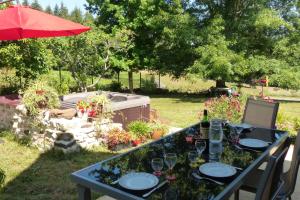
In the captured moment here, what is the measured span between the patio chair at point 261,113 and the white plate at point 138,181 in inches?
105

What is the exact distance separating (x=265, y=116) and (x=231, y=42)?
9955 mm

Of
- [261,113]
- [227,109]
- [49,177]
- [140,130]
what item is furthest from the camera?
[140,130]

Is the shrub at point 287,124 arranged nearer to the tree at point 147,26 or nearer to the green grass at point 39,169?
the green grass at point 39,169

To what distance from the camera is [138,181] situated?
2568 millimetres

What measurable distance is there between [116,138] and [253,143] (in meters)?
3.24

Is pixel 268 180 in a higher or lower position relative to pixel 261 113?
lower

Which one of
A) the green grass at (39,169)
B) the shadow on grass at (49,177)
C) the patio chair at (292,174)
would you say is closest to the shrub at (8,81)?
the green grass at (39,169)

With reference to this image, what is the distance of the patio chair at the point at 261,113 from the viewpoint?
184 inches

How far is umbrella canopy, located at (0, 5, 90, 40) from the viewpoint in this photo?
4.36 metres

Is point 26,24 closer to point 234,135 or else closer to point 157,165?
point 157,165

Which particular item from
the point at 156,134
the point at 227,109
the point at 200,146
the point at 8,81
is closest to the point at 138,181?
the point at 200,146

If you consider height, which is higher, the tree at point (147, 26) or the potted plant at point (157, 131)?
the tree at point (147, 26)

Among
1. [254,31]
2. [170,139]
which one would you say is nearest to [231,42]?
[254,31]

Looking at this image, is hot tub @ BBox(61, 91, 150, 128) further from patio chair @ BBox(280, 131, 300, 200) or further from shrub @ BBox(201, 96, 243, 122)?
patio chair @ BBox(280, 131, 300, 200)
